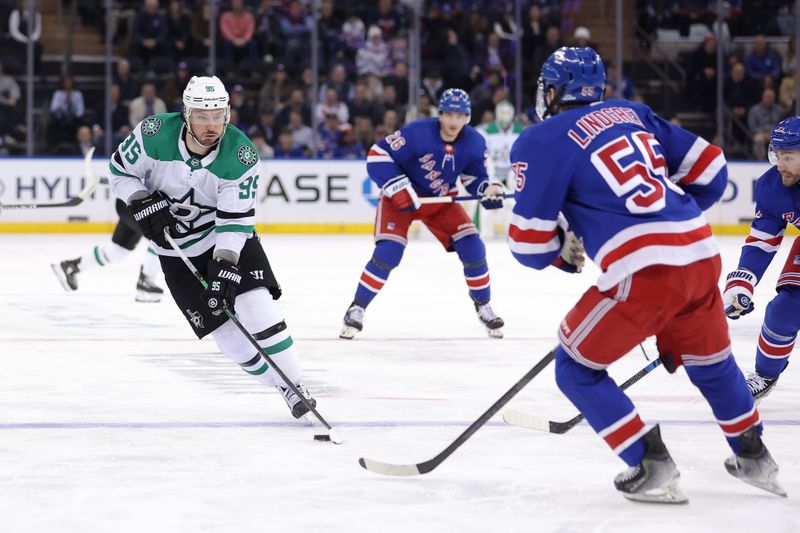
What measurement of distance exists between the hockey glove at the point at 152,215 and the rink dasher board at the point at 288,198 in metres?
8.01

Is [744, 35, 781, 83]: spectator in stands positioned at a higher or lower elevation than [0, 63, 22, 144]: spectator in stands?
higher

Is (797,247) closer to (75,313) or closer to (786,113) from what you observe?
(75,313)

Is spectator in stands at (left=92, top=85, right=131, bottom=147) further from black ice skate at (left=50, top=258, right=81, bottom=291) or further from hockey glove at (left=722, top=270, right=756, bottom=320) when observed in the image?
hockey glove at (left=722, top=270, right=756, bottom=320)

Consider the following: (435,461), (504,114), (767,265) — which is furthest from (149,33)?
(435,461)

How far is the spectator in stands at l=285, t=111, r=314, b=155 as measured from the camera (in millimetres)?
12438

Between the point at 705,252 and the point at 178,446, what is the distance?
5.10 feet

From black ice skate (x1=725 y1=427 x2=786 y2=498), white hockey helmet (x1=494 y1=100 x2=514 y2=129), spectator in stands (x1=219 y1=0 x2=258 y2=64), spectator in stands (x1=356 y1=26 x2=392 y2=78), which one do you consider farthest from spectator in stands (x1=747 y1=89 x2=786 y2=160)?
black ice skate (x1=725 y1=427 x2=786 y2=498)

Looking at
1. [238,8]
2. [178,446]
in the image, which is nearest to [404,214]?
[178,446]

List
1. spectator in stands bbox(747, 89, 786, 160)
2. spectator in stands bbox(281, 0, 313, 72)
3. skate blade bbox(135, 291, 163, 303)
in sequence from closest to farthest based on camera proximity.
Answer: skate blade bbox(135, 291, 163, 303) → spectator in stands bbox(747, 89, 786, 160) → spectator in stands bbox(281, 0, 313, 72)

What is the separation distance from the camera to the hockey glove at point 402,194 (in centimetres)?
611

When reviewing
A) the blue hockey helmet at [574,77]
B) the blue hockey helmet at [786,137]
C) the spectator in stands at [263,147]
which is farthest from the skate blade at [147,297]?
the spectator in stands at [263,147]

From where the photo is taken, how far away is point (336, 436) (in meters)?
3.74

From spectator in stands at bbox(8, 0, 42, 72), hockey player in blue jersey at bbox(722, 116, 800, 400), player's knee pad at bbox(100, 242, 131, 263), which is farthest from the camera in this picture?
spectator in stands at bbox(8, 0, 42, 72)

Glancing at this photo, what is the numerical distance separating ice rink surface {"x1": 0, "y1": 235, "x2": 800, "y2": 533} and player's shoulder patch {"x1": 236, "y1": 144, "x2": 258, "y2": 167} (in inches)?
31.0
